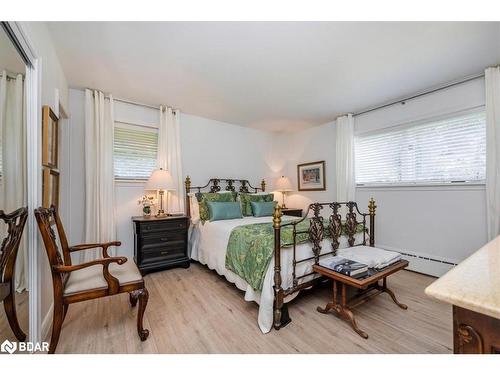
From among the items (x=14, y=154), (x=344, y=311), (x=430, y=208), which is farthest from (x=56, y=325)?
(x=430, y=208)

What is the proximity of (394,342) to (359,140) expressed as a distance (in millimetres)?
3046

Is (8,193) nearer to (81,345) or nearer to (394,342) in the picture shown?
(81,345)

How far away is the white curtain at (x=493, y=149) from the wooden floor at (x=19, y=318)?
14.1 feet

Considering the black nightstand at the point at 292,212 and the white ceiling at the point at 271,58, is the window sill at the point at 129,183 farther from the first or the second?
the black nightstand at the point at 292,212

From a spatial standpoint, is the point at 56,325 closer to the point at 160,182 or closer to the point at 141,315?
the point at 141,315

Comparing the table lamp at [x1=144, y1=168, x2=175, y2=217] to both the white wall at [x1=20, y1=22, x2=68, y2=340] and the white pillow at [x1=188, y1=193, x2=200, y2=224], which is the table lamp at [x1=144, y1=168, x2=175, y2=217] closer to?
the white pillow at [x1=188, y1=193, x2=200, y2=224]

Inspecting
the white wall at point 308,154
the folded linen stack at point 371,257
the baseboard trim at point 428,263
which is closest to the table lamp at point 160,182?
the folded linen stack at point 371,257

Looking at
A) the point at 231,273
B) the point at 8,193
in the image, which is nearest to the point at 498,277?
the point at 231,273

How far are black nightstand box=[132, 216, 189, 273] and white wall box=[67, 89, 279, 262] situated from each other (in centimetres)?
33

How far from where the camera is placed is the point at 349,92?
3.02 metres

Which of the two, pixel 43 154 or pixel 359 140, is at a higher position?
pixel 359 140

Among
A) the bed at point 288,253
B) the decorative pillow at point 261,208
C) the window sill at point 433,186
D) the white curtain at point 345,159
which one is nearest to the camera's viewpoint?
the bed at point 288,253

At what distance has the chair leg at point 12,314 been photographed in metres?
1.33
